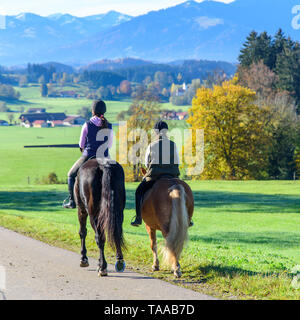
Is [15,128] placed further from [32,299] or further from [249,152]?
[32,299]

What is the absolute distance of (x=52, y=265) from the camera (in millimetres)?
10984

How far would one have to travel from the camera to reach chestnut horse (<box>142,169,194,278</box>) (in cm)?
991

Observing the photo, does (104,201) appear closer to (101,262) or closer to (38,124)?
(101,262)

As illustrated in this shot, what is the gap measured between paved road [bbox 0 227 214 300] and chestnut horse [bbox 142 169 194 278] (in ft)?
2.05

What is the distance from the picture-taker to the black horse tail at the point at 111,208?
33.6ft

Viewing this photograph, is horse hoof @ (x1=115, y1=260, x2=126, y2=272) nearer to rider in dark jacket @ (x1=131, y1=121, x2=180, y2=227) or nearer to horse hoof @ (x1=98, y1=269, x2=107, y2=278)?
horse hoof @ (x1=98, y1=269, x2=107, y2=278)

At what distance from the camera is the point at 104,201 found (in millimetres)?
10391

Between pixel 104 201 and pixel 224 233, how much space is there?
13.4 m

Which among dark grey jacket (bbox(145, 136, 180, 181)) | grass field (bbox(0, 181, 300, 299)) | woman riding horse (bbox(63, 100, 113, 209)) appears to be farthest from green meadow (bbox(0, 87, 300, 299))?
woman riding horse (bbox(63, 100, 113, 209))

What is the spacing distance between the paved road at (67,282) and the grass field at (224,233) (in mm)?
675

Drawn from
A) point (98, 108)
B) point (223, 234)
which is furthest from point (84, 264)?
point (223, 234)

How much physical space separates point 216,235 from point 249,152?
40.3 m

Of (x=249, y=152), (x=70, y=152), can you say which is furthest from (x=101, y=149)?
(x=70, y=152)

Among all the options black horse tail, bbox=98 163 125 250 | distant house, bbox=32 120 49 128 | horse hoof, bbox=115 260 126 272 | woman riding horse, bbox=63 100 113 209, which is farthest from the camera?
distant house, bbox=32 120 49 128
